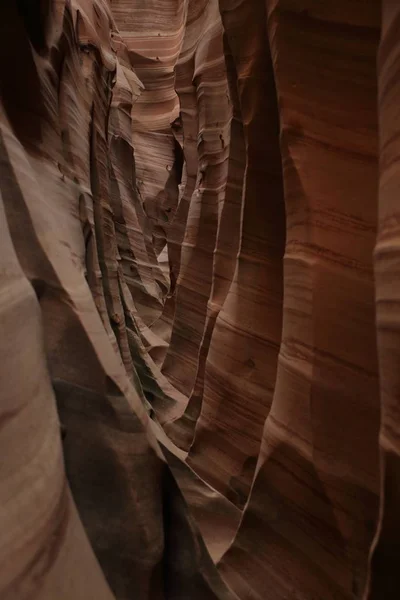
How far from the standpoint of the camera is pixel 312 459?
2.07m

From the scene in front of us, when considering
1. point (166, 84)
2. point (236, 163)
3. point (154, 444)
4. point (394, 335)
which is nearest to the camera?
point (394, 335)

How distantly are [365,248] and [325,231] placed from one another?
0.19m

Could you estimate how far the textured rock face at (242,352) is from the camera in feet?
4.71

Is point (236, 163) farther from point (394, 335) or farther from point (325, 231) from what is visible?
point (394, 335)

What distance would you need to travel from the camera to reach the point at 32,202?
6.30ft

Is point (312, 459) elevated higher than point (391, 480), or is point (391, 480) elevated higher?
point (391, 480)

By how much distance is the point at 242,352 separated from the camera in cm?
299

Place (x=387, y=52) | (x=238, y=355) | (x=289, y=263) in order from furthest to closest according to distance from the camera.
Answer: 1. (x=238, y=355)
2. (x=289, y=263)
3. (x=387, y=52)

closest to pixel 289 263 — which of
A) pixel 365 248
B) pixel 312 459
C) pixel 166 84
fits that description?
pixel 365 248

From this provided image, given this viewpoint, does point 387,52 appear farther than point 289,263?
No

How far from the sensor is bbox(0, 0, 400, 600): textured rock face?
1.44 m

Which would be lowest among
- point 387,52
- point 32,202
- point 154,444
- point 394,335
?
point 154,444

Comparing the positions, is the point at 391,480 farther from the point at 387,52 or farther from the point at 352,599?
the point at 387,52

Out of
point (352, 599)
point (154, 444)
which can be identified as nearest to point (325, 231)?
point (154, 444)
